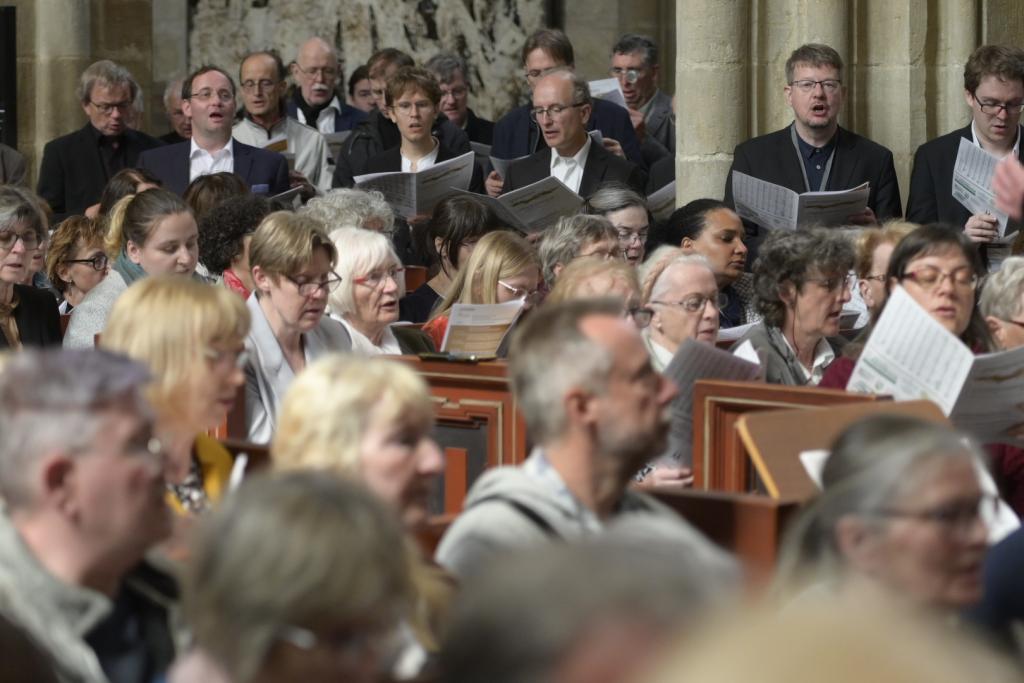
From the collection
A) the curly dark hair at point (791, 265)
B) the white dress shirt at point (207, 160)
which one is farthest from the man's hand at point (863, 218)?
the white dress shirt at point (207, 160)

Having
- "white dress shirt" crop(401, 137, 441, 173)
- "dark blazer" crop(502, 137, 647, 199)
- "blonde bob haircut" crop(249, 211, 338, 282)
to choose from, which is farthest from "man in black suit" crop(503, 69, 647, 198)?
"blonde bob haircut" crop(249, 211, 338, 282)

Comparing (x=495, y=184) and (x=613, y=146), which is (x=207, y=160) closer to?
(x=495, y=184)

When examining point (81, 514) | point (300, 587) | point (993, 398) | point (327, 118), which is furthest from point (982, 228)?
point (300, 587)

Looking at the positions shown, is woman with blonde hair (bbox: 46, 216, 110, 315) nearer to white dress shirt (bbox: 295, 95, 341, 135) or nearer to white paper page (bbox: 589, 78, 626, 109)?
white dress shirt (bbox: 295, 95, 341, 135)

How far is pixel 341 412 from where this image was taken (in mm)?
3268

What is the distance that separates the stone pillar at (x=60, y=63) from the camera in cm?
1138

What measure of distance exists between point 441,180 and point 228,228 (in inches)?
66.4

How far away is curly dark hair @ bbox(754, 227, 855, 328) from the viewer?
6.34 m

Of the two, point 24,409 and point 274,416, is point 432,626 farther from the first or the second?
point 274,416

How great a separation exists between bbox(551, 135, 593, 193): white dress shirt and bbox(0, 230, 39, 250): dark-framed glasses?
2.89 m

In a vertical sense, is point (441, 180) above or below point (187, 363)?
above

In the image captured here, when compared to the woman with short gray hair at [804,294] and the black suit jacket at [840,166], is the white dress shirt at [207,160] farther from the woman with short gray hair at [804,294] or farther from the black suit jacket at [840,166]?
the woman with short gray hair at [804,294]

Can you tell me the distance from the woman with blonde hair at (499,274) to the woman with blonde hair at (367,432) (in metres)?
3.34

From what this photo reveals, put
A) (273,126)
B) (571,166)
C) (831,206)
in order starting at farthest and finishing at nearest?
1. (273,126)
2. (571,166)
3. (831,206)
